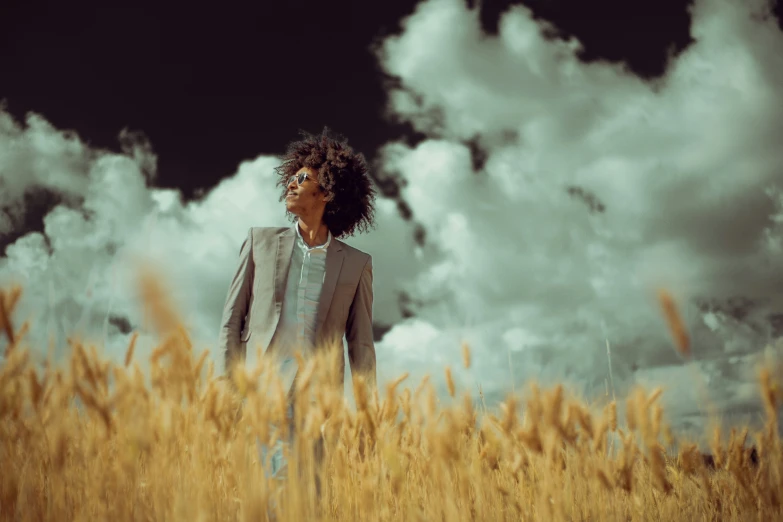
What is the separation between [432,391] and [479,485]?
416 millimetres

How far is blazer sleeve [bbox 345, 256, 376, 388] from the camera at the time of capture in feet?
9.40

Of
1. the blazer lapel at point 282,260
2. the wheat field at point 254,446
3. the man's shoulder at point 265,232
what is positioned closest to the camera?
the wheat field at point 254,446

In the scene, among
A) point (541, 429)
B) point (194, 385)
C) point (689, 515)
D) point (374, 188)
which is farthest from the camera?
point (374, 188)

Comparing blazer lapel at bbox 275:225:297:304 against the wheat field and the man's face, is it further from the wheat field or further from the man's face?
the wheat field

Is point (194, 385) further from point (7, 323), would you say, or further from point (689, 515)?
point (689, 515)

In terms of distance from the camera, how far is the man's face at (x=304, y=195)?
2865mm

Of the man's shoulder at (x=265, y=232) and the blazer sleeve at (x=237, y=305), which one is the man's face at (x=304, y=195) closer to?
the man's shoulder at (x=265, y=232)

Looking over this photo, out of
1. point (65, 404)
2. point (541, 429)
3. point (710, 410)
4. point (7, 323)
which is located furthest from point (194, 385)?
point (710, 410)

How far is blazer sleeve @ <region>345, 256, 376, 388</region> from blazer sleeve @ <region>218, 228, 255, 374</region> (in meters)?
0.51

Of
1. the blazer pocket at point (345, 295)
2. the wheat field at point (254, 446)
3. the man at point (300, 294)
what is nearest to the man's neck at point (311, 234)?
the man at point (300, 294)

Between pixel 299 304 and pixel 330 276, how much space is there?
0.22 m

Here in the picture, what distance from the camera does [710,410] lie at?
180 centimetres

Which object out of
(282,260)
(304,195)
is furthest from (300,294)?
(304,195)

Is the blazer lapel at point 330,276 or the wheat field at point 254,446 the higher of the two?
the blazer lapel at point 330,276
